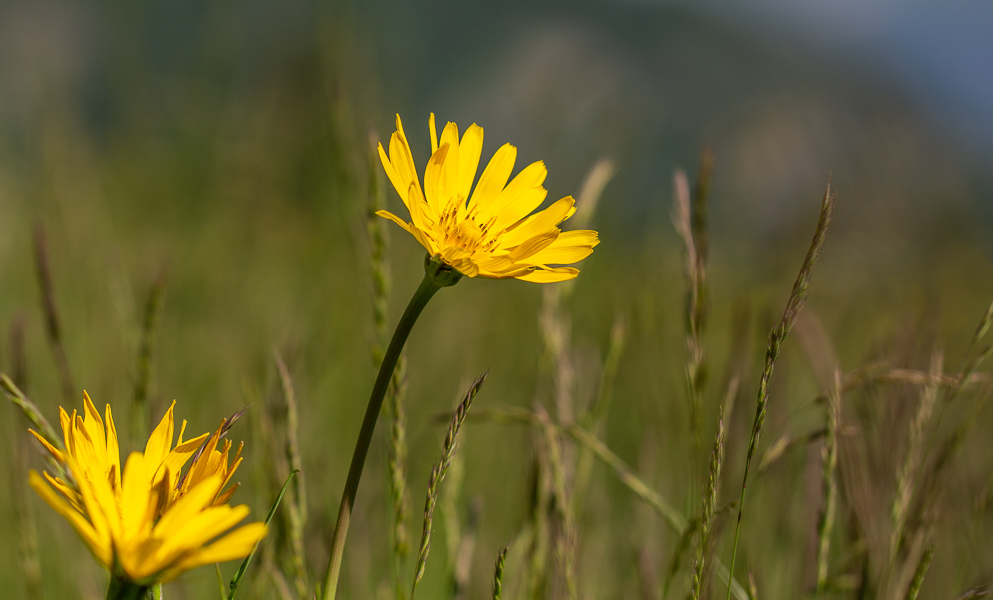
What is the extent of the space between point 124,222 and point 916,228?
1160 cm

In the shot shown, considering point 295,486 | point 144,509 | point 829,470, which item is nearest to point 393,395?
point 295,486

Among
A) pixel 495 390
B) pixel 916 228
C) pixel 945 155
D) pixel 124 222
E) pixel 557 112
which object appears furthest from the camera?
pixel 945 155

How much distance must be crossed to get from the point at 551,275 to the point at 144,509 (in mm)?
525

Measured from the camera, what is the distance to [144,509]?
691 mm

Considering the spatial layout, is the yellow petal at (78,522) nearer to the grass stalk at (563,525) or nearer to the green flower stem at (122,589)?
the green flower stem at (122,589)

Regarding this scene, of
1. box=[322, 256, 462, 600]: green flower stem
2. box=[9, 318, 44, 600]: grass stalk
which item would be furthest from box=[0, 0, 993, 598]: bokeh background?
box=[322, 256, 462, 600]: green flower stem

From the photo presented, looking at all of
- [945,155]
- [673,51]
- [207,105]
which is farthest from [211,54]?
[673,51]

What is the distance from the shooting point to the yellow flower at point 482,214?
32.9 inches

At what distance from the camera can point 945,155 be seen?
43562 millimetres

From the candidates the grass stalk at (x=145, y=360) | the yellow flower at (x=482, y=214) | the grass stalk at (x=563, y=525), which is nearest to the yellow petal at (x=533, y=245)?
the yellow flower at (x=482, y=214)

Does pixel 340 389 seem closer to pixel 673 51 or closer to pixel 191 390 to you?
pixel 191 390

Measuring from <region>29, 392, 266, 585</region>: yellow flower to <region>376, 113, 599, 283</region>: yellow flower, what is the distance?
0.36m

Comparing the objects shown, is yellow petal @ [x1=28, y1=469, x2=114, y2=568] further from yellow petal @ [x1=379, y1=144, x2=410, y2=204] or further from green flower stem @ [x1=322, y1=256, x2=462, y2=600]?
yellow petal @ [x1=379, y1=144, x2=410, y2=204]

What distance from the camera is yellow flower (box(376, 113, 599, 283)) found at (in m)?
0.83
